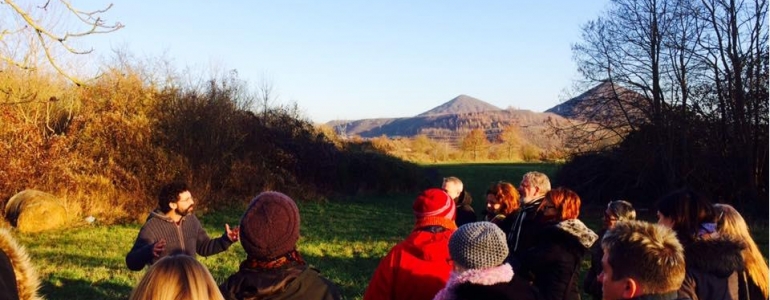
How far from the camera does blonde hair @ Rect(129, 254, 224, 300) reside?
2295 mm

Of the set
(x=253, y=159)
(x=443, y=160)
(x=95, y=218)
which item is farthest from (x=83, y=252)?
(x=443, y=160)

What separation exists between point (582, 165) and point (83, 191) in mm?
14817

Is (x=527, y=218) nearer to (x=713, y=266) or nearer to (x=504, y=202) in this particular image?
(x=504, y=202)

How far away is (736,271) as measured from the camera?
388cm

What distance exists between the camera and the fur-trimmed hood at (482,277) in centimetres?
302

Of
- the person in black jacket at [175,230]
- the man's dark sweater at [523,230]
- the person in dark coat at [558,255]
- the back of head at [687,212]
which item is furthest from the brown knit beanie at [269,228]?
the back of head at [687,212]

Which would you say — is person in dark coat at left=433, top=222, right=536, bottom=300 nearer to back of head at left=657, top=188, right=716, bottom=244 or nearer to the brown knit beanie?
the brown knit beanie

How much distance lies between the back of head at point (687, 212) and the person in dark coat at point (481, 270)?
1.47 m

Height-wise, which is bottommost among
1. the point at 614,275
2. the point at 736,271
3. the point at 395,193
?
the point at 395,193

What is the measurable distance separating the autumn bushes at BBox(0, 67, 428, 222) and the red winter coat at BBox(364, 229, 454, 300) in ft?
45.5

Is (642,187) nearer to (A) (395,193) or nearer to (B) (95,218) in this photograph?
(A) (395,193)

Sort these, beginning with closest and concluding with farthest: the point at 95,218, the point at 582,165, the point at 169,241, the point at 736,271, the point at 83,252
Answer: the point at 736,271 < the point at 169,241 < the point at 83,252 < the point at 95,218 < the point at 582,165

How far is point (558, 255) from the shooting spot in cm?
437

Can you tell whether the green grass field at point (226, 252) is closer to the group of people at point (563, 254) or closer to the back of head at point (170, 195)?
the back of head at point (170, 195)
